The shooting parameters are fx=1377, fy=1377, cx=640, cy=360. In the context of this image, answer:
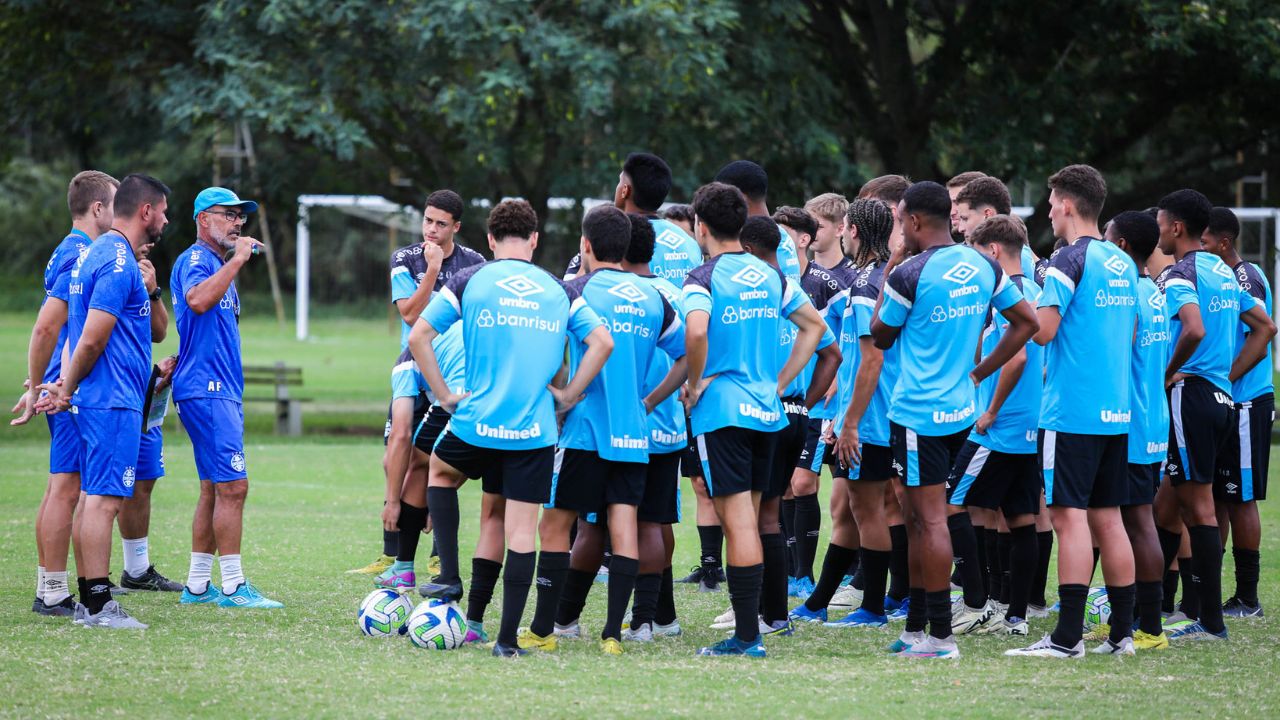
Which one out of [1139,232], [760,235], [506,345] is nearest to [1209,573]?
[1139,232]

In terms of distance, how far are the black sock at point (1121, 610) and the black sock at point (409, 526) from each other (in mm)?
4266

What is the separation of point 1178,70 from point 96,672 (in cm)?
1799

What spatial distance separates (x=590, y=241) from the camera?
703 centimetres

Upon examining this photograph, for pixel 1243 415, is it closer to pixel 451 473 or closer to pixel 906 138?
pixel 451 473

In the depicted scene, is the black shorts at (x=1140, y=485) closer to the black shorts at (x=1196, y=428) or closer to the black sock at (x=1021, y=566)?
the black sock at (x=1021, y=566)

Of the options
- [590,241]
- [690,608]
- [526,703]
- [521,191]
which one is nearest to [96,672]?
[526,703]

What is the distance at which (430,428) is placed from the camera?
8.47 metres

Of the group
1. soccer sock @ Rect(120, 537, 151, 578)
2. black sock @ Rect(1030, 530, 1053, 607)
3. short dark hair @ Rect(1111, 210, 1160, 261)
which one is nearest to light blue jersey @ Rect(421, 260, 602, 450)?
short dark hair @ Rect(1111, 210, 1160, 261)

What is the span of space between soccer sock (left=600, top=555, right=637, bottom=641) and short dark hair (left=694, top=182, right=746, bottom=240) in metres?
1.74

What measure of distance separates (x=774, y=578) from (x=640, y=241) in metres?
1.98

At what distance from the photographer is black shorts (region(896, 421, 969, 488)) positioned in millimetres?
6949

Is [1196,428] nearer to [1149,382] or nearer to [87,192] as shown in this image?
[1149,382]

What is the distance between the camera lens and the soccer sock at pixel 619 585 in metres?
7.02

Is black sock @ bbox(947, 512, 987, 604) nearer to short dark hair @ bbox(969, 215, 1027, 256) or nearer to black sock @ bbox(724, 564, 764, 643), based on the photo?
black sock @ bbox(724, 564, 764, 643)
